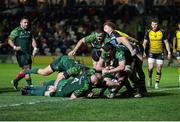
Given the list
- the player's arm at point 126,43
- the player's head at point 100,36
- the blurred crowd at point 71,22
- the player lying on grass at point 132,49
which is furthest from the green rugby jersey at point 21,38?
the blurred crowd at point 71,22

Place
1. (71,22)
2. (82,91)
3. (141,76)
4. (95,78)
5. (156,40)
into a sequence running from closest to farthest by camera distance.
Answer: (95,78) → (82,91) → (141,76) → (156,40) → (71,22)

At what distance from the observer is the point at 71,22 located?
39.3 m

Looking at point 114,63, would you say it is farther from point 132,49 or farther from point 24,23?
point 24,23

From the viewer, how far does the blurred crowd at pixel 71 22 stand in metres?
36.5

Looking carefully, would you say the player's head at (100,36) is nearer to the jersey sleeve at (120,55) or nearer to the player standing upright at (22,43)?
the jersey sleeve at (120,55)

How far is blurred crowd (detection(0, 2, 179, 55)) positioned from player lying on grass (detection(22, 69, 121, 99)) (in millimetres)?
19148

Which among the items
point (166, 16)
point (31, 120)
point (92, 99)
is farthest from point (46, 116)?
point (166, 16)

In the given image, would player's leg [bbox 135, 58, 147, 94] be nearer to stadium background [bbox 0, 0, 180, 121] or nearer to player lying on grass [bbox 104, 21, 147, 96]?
player lying on grass [bbox 104, 21, 147, 96]

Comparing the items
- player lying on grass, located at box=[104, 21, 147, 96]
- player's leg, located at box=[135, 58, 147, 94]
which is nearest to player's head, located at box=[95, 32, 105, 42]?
player lying on grass, located at box=[104, 21, 147, 96]

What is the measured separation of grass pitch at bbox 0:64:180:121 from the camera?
11.9 m

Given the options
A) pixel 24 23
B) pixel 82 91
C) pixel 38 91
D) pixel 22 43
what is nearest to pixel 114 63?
pixel 82 91

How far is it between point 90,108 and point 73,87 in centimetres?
187

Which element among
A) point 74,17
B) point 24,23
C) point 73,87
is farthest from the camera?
point 74,17

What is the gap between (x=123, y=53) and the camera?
602 inches
